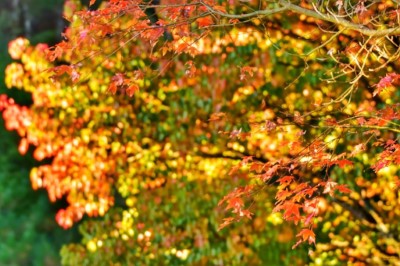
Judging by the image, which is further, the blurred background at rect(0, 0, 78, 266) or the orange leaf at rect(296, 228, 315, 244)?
the blurred background at rect(0, 0, 78, 266)

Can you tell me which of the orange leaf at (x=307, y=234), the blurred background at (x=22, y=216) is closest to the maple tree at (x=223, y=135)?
the orange leaf at (x=307, y=234)

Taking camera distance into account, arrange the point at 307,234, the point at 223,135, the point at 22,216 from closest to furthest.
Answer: the point at 307,234
the point at 223,135
the point at 22,216

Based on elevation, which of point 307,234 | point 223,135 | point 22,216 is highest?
point 307,234

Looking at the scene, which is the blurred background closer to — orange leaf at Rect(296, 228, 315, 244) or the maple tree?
the maple tree

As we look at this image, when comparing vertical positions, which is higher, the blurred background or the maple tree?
the maple tree

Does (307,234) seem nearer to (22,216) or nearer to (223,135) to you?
(223,135)

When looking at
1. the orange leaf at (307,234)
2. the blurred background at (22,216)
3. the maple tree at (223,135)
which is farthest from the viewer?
the blurred background at (22,216)

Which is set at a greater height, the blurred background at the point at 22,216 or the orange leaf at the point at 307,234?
the orange leaf at the point at 307,234

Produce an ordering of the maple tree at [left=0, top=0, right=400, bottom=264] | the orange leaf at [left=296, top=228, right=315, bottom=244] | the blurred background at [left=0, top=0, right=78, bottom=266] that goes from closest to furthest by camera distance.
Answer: the orange leaf at [left=296, top=228, right=315, bottom=244]
the maple tree at [left=0, top=0, right=400, bottom=264]
the blurred background at [left=0, top=0, right=78, bottom=266]

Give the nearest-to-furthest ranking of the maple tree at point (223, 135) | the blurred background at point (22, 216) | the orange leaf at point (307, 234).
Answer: the orange leaf at point (307, 234) → the maple tree at point (223, 135) → the blurred background at point (22, 216)

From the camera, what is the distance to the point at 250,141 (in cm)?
744

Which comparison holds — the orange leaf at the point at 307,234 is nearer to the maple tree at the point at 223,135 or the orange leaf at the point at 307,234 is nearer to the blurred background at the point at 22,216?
the maple tree at the point at 223,135

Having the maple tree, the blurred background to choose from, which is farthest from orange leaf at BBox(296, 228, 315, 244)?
the blurred background

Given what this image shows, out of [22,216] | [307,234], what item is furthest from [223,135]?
[22,216]
